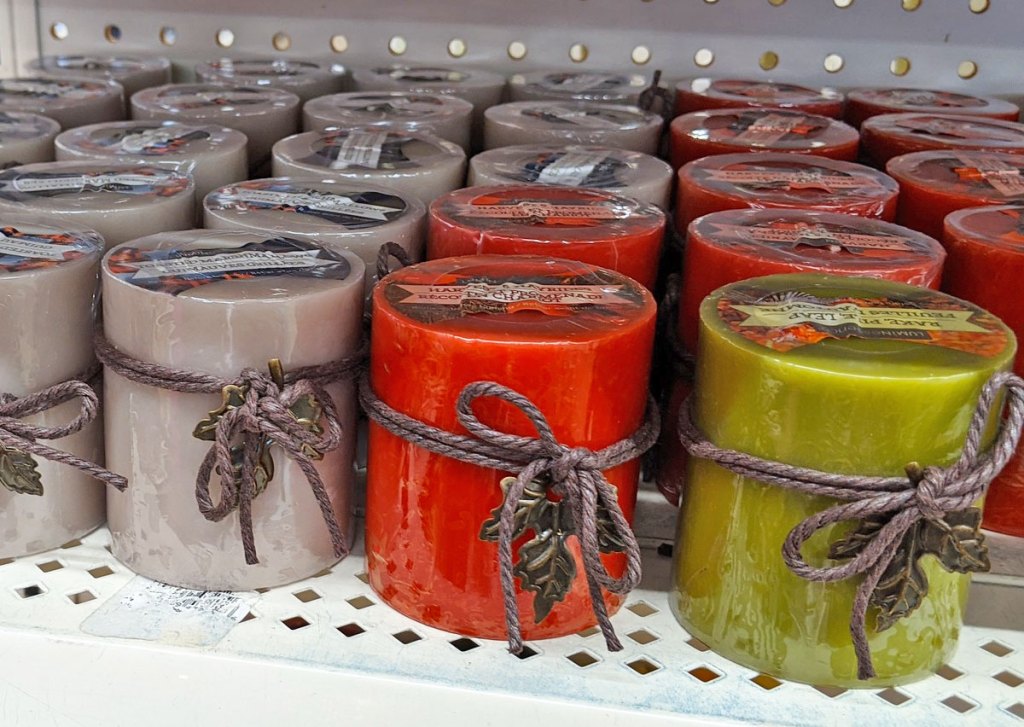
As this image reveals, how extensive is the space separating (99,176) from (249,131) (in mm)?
291

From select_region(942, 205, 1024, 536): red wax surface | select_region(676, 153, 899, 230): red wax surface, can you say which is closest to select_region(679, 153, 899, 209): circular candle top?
select_region(676, 153, 899, 230): red wax surface

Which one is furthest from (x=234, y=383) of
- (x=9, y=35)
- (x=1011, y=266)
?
(x=9, y=35)

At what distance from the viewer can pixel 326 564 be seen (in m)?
0.77

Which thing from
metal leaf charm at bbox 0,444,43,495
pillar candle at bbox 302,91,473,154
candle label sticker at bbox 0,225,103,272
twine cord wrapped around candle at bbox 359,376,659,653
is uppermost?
pillar candle at bbox 302,91,473,154

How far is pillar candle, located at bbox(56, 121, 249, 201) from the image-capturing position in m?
1.00

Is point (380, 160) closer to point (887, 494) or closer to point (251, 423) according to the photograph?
point (251, 423)

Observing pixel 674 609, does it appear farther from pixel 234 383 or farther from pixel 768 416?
pixel 234 383

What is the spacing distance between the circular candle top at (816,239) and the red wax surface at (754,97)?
0.46 meters

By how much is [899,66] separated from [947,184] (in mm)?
529

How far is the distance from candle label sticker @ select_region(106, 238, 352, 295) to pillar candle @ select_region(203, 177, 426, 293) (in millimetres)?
31

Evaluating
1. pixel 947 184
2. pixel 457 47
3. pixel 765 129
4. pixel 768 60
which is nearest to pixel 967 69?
pixel 768 60

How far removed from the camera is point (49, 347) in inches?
29.1

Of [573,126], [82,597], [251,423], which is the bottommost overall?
[82,597]

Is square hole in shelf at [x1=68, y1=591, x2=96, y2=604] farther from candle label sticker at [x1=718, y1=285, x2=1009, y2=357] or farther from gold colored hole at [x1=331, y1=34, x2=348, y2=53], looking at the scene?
gold colored hole at [x1=331, y1=34, x2=348, y2=53]
